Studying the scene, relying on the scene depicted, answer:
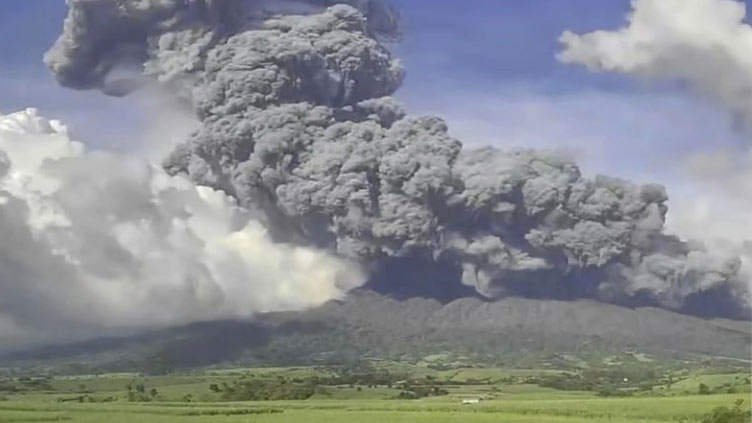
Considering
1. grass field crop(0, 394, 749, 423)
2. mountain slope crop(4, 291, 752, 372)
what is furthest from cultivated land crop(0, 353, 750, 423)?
mountain slope crop(4, 291, 752, 372)

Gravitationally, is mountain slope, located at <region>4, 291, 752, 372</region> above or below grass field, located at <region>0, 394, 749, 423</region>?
above

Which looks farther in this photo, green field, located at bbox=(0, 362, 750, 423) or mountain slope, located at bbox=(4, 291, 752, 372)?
mountain slope, located at bbox=(4, 291, 752, 372)

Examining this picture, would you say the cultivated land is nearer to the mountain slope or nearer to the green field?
the green field

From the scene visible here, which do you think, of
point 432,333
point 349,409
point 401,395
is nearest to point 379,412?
point 349,409

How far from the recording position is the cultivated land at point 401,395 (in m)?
46.8

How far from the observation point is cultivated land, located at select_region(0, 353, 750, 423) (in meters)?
46.8

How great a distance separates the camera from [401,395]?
76875mm

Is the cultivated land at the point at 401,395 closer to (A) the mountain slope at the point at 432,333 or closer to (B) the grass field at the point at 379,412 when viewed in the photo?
(B) the grass field at the point at 379,412

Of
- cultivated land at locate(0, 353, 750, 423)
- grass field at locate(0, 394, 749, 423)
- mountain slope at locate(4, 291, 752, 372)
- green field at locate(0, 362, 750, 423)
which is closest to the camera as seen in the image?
grass field at locate(0, 394, 749, 423)

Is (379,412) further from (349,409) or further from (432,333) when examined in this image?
(432,333)

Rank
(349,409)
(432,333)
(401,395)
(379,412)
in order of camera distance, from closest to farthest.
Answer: (379,412) → (349,409) → (401,395) → (432,333)

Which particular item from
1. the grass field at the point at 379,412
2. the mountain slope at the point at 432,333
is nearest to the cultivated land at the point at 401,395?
the grass field at the point at 379,412

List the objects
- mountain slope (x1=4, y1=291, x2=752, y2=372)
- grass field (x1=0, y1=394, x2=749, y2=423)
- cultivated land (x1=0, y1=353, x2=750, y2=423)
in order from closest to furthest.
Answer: grass field (x1=0, y1=394, x2=749, y2=423) < cultivated land (x1=0, y1=353, x2=750, y2=423) < mountain slope (x1=4, y1=291, x2=752, y2=372)

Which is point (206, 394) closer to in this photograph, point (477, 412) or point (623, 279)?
point (477, 412)
